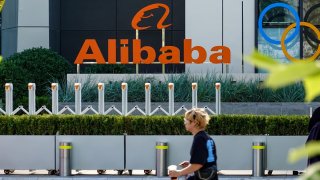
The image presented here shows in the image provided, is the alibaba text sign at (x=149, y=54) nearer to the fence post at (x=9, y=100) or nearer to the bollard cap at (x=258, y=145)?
the fence post at (x=9, y=100)

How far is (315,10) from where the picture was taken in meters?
30.4

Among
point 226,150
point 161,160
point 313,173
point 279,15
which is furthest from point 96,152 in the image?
point 313,173

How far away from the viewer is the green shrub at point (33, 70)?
27328 millimetres

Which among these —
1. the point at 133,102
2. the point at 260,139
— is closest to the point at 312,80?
the point at 260,139

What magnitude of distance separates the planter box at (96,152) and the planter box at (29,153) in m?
0.18

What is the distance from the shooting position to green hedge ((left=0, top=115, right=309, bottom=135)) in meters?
17.8

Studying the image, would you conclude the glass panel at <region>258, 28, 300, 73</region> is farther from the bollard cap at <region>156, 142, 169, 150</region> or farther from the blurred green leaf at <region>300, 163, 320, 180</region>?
the blurred green leaf at <region>300, 163, 320, 180</region>

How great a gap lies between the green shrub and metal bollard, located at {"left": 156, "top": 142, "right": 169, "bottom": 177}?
11.5 metres

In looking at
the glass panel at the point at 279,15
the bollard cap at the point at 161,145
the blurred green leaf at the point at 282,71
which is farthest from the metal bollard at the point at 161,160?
the blurred green leaf at the point at 282,71

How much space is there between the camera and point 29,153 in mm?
17562

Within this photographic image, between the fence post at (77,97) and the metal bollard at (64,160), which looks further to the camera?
the fence post at (77,97)

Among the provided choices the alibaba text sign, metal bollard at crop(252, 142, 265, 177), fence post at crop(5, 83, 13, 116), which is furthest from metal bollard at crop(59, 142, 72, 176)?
the alibaba text sign

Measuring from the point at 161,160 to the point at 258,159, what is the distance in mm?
1965

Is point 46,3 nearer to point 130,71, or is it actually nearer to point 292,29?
point 130,71
